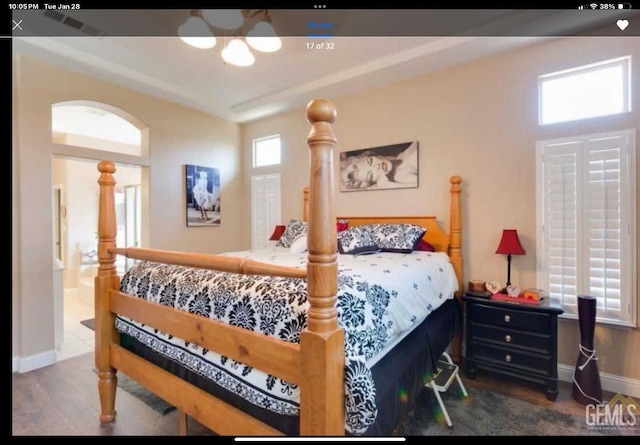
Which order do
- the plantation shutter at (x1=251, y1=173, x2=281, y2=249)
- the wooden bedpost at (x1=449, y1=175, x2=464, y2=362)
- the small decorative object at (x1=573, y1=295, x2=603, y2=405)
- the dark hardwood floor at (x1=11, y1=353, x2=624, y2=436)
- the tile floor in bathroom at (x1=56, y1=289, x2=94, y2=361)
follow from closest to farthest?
the dark hardwood floor at (x1=11, y1=353, x2=624, y2=436) → the small decorative object at (x1=573, y1=295, x2=603, y2=405) → the wooden bedpost at (x1=449, y1=175, x2=464, y2=362) → the tile floor in bathroom at (x1=56, y1=289, x2=94, y2=361) → the plantation shutter at (x1=251, y1=173, x2=281, y2=249)

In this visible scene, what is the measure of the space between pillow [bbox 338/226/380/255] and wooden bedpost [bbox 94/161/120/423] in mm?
1697

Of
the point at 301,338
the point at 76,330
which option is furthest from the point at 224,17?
the point at 76,330

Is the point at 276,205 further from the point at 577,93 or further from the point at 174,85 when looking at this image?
the point at 577,93

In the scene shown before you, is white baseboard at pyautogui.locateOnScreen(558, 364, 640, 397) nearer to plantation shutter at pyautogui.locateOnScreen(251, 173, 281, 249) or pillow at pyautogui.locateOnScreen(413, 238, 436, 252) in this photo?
pillow at pyautogui.locateOnScreen(413, 238, 436, 252)

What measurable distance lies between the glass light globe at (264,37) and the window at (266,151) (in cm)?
200

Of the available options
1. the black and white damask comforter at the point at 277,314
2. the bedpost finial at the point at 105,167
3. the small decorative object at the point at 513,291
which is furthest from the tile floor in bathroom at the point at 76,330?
the small decorative object at the point at 513,291

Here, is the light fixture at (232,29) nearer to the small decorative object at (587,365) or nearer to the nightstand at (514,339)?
the nightstand at (514,339)

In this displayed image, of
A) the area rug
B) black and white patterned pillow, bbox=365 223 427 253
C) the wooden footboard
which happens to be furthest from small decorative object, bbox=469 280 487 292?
the wooden footboard

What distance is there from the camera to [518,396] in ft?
7.20

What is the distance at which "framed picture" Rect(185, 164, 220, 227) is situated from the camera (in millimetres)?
3959

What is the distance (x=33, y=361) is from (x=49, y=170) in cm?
164

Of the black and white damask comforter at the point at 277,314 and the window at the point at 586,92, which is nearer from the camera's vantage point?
the black and white damask comforter at the point at 277,314

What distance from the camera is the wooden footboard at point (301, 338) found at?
1004 mm

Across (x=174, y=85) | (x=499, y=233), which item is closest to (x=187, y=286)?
(x=499, y=233)
